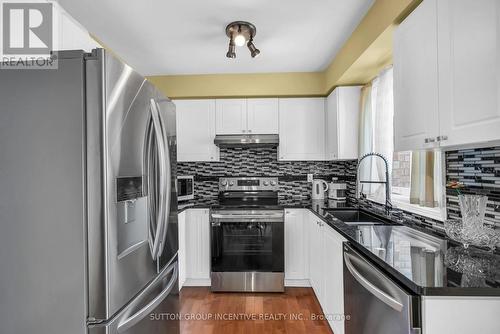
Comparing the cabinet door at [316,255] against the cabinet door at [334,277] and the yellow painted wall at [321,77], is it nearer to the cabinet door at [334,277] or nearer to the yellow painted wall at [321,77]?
the cabinet door at [334,277]

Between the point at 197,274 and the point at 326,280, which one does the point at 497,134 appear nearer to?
the point at 326,280

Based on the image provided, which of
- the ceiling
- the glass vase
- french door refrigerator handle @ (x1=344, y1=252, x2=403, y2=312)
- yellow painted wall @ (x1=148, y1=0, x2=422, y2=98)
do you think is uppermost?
the ceiling

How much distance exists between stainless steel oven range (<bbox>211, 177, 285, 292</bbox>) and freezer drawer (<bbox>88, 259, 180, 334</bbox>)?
1165mm

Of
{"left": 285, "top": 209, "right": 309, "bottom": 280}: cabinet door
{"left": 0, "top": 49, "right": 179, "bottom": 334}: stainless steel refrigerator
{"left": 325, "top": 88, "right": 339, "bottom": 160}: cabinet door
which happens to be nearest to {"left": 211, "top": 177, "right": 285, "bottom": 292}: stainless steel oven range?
{"left": 285, "top": 209, "right": 309, "bottom": 280}: cabinet door

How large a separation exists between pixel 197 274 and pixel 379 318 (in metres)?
2.15

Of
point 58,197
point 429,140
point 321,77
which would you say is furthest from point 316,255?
point 58,197

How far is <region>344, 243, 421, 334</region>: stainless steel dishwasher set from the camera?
0.94 meters

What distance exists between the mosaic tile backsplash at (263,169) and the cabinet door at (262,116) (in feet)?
1.05

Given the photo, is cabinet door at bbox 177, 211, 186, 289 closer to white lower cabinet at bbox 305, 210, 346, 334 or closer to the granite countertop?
Result: white lower cabinet at bbox 305, 210, 346, 334

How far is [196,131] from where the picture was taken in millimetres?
3145

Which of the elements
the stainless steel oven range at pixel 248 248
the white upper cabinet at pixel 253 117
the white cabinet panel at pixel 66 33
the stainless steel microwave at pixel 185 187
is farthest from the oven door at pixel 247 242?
the white cabinet panel at pixel 66 33

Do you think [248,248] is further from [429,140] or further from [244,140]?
[429,140]

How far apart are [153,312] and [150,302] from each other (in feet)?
0.25

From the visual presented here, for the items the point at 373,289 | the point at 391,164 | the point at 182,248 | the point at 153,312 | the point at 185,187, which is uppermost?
the point at 391,164
